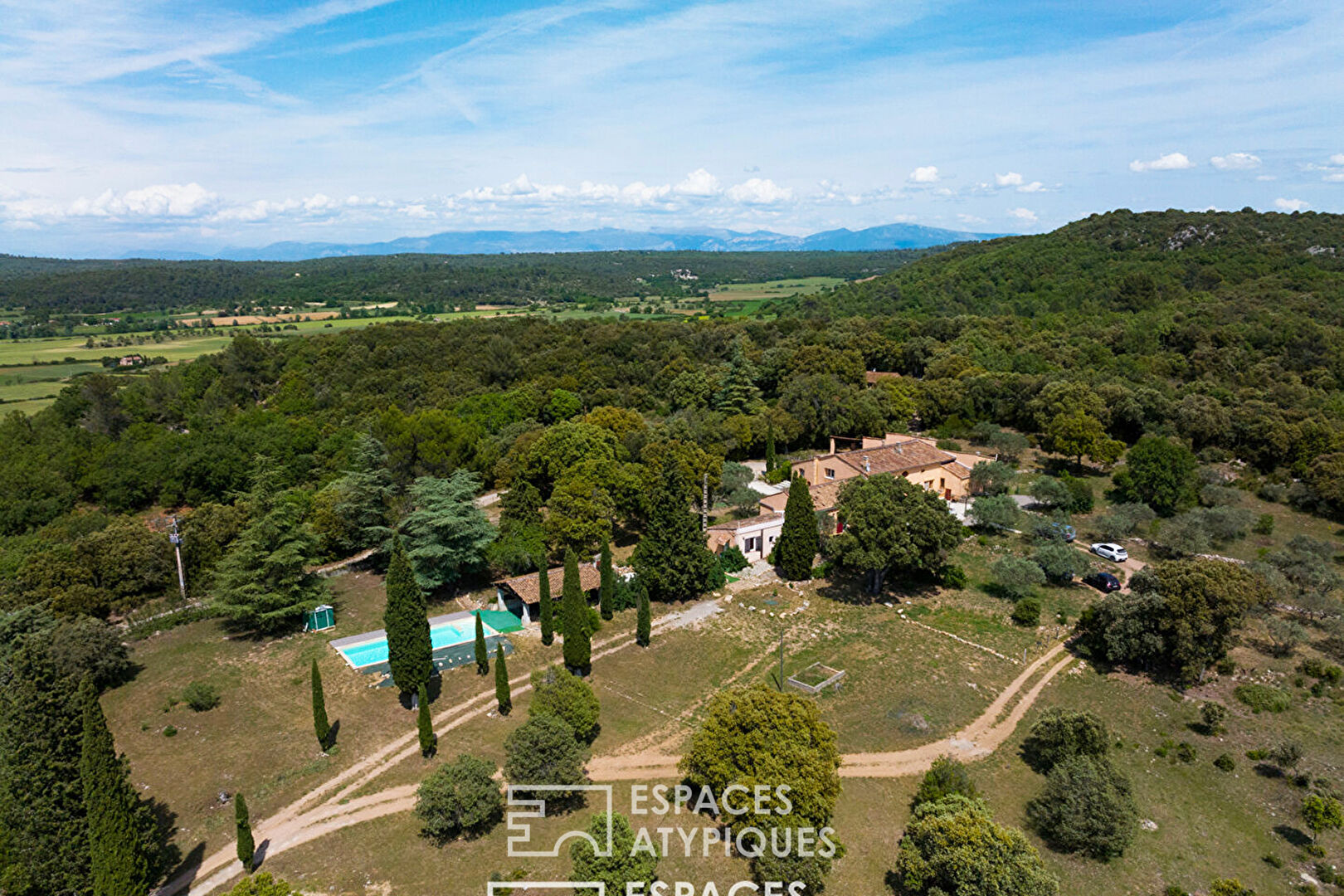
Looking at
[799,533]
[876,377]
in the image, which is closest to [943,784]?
[799,533]

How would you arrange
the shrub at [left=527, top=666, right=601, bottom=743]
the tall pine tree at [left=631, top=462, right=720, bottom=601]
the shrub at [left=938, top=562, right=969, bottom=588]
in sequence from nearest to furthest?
the shrub at [left=527, top=666, right=601, bottom=743]
the tall pine tree at [left=631, top=462, right=720, bottom=601]
the shrub at [left=938, top=562, right=969, bottom=588]

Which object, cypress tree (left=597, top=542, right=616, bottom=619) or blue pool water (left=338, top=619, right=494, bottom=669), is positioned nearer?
blue pool water (left=338, top=619, right=494, bottom=669)

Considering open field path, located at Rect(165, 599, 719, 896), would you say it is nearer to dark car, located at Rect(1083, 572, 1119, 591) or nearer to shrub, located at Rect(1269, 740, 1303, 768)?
shrub, located at Rect(1269, 740, 1303, 768)

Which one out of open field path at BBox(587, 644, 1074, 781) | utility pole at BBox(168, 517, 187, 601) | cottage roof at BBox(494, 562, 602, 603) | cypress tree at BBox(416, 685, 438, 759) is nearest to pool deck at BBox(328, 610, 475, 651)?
cottage roof at BBox(494, 562, 602, 603)

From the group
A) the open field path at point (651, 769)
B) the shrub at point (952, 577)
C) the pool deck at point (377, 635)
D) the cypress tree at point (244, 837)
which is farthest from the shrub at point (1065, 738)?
the pool deck at point (377, 635)

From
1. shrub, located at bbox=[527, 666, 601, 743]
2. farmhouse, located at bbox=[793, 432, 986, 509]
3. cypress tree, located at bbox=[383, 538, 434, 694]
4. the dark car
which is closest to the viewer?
shrub, located at bbox=[527, 666, 601, 743]

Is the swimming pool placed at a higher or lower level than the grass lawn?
higher
